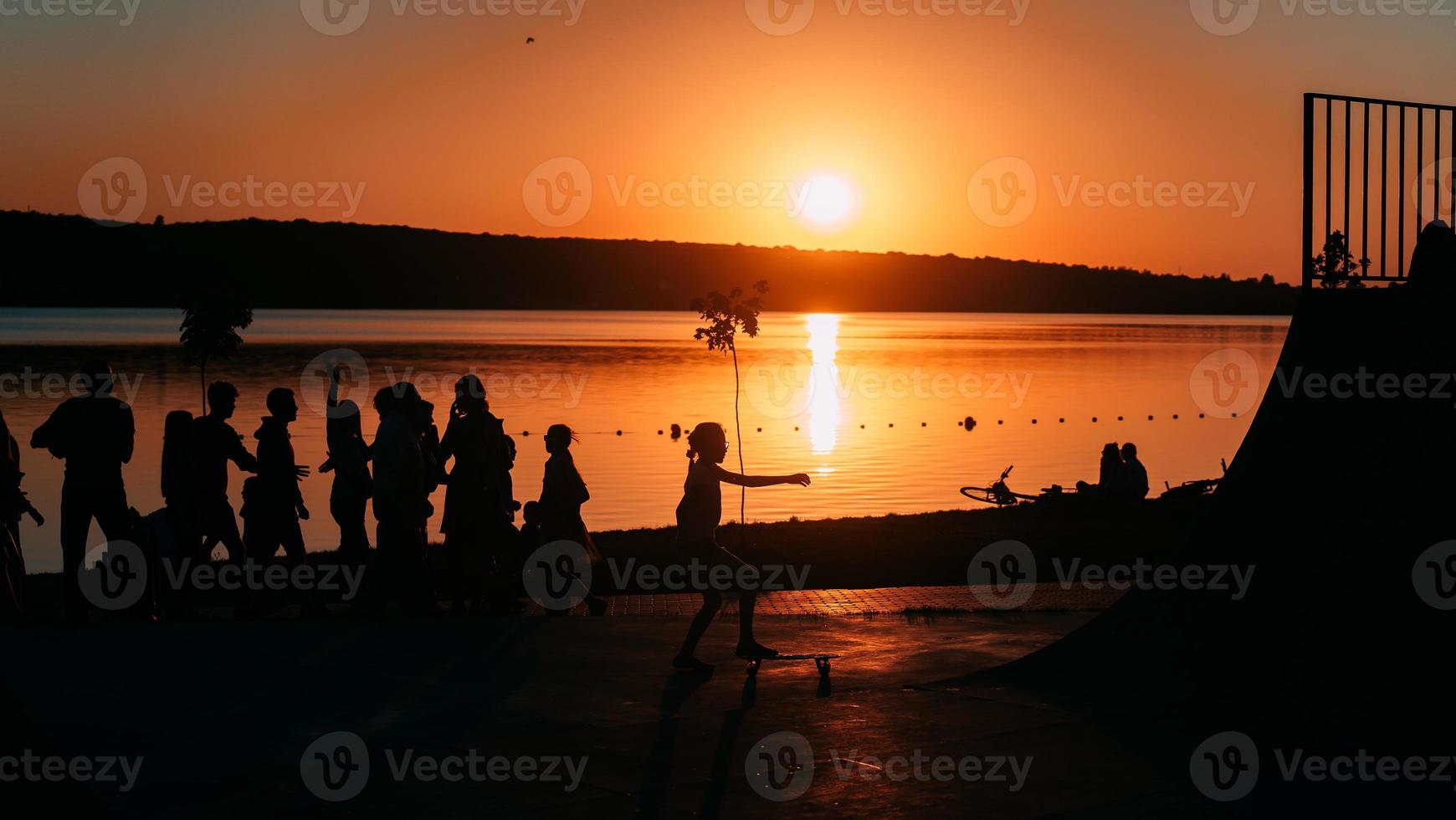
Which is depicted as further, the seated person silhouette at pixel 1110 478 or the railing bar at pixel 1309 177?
the seated person silhouette at pixel 1110 478

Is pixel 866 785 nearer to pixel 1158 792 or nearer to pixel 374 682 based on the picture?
pixel 1158 792

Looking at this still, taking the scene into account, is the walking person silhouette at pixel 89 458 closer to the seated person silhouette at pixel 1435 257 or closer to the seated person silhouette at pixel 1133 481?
the seated person silhouette at pixel 1435 257

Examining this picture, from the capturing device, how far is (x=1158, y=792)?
639 centimetres

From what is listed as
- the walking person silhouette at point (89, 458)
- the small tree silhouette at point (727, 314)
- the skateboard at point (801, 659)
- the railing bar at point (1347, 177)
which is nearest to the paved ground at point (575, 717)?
the skateboard at point (801, 659)

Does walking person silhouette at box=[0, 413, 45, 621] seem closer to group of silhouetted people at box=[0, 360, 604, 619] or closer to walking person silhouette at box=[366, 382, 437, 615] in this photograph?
group of silhouetted people at box=[0, 360, 604, 619]

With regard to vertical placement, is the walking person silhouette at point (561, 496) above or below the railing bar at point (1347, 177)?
below

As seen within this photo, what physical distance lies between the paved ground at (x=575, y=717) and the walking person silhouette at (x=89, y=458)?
71 cm

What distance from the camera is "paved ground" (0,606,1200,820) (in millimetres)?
6305

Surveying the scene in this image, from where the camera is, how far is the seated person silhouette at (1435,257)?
8.73 meters

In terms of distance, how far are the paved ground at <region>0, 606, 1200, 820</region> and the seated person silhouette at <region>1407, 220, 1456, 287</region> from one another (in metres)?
3.68

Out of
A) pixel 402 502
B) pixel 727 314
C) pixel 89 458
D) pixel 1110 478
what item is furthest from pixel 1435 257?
pixel 727 314

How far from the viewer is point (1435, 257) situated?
29.0 feet

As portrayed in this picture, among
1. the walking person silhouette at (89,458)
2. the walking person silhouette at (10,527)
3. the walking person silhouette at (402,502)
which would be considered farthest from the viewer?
the walking person silhouette at (402,502)

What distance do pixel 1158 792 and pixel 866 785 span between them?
52.9 inches
